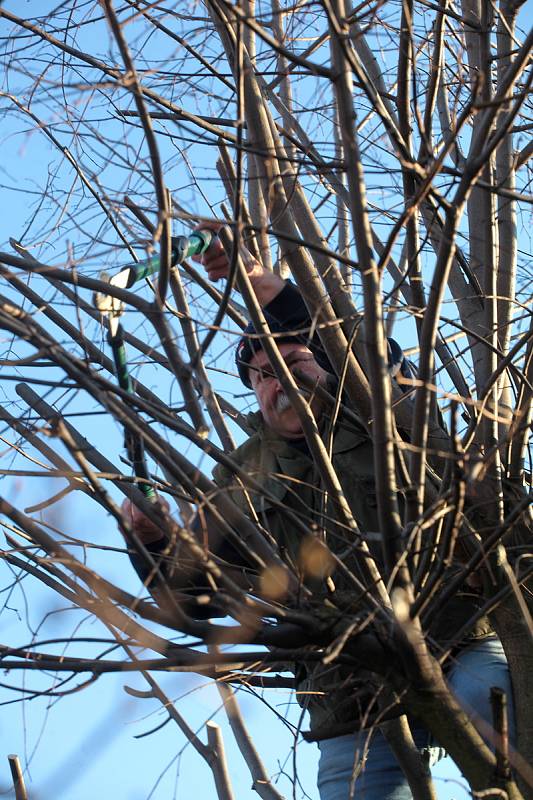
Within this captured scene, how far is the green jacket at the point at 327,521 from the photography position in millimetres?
2320

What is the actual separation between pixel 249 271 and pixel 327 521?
0.80m

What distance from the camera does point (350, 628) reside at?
1.80 metres

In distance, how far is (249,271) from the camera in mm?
2900

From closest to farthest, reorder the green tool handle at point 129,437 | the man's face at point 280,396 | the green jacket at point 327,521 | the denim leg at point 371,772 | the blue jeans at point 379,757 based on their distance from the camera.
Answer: the green tool handle at point 129,437
the green jacket at point 327,521
the blue jeans at point 379,757
the denim leg at point 371,772
the man's face at point 280,396

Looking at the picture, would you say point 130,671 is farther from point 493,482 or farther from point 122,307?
point 493,482

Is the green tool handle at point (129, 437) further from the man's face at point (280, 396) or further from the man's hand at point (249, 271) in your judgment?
the man's face at point (280, 396)

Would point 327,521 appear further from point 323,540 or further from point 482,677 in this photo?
point 482,677

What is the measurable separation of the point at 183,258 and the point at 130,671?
1063mm

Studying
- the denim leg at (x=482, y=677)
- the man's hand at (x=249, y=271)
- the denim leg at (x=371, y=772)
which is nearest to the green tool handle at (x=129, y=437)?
the man's hand at (x=249, y=271)

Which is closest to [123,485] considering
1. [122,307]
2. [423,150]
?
[122,307]

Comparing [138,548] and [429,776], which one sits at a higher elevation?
[138,548]

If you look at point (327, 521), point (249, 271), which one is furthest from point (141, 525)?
point (249, 271)

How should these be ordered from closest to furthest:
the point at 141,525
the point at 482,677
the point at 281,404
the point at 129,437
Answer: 1. the point at 129,437
2. the point at 482,677
3. the point at 141,525
4. the point at 281,404

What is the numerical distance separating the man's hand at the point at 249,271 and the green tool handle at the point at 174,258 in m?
0.05
